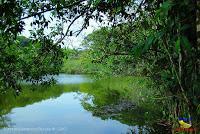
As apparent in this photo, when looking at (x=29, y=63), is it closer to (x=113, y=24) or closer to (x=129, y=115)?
(x=113, y=24)

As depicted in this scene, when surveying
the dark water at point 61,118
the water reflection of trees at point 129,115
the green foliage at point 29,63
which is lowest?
the dark water at point 61,118

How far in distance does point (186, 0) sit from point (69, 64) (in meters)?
58.5

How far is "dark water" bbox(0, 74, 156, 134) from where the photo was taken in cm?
1603

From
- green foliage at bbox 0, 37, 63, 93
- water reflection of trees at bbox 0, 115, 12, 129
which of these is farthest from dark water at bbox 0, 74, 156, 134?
green foliage at bbox 0, 37, 63, 93

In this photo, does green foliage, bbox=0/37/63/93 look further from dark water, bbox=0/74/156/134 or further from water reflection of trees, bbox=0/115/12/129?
water reflection of trees, bbox=0/115/12/129

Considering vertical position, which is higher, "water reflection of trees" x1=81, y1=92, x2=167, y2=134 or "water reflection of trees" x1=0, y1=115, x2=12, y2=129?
"water reflection of trees" x1=81, y1=92, x2=167, y2=134

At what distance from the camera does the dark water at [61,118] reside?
Result: 1603 cm

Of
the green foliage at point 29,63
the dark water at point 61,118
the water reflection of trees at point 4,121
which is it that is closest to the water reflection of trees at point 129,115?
the dark water at point 61,118

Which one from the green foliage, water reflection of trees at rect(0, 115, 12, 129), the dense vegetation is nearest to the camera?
the dense vegetation

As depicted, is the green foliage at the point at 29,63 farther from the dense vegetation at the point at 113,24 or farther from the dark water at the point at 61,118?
the dark water at the point at 61,118

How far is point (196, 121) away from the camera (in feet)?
10.8

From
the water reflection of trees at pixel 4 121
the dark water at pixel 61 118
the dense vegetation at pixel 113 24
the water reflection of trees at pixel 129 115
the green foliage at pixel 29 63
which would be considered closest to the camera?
the dense vegetation at pixel 113 24

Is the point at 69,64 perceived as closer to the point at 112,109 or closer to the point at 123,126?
the point at 112,109

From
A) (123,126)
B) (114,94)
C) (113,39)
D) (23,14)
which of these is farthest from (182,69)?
(114,94)
